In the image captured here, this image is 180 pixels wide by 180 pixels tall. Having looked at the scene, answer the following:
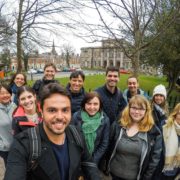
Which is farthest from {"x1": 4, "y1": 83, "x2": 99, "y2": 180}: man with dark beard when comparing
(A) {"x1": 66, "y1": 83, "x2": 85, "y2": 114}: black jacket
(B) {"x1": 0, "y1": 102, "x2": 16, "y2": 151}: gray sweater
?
(A) {"x1": 66, "y1": 83, "x2": 85, "y2": 114}: black jacket

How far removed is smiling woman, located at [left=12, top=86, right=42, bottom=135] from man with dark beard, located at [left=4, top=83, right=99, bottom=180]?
1.23 m

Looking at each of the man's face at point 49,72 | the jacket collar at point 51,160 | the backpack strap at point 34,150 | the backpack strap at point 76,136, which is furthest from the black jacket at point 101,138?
the backpack strap at point 34,150

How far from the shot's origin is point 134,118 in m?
3.13

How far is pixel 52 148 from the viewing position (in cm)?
173

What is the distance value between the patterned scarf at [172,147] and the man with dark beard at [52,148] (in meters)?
1.72

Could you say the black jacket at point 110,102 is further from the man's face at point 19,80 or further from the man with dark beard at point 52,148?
the man with dark beard at point 52,148

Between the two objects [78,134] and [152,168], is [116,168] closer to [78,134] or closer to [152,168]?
[152,168]

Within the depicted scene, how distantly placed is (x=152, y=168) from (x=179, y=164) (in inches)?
17.2

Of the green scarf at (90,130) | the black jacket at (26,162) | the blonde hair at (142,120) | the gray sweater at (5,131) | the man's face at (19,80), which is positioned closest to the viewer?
the black jacket at (26,162)

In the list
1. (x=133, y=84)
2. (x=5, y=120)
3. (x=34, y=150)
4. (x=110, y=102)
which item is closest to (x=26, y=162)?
(x=34, y=150)

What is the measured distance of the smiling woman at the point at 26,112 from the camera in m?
2.98

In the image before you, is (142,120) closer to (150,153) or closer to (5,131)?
(150,153)

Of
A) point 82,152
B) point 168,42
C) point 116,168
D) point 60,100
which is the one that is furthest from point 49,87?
point 168,42

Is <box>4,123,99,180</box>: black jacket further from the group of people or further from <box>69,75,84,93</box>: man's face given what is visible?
<box>69,75,84,93</box>: man's face
